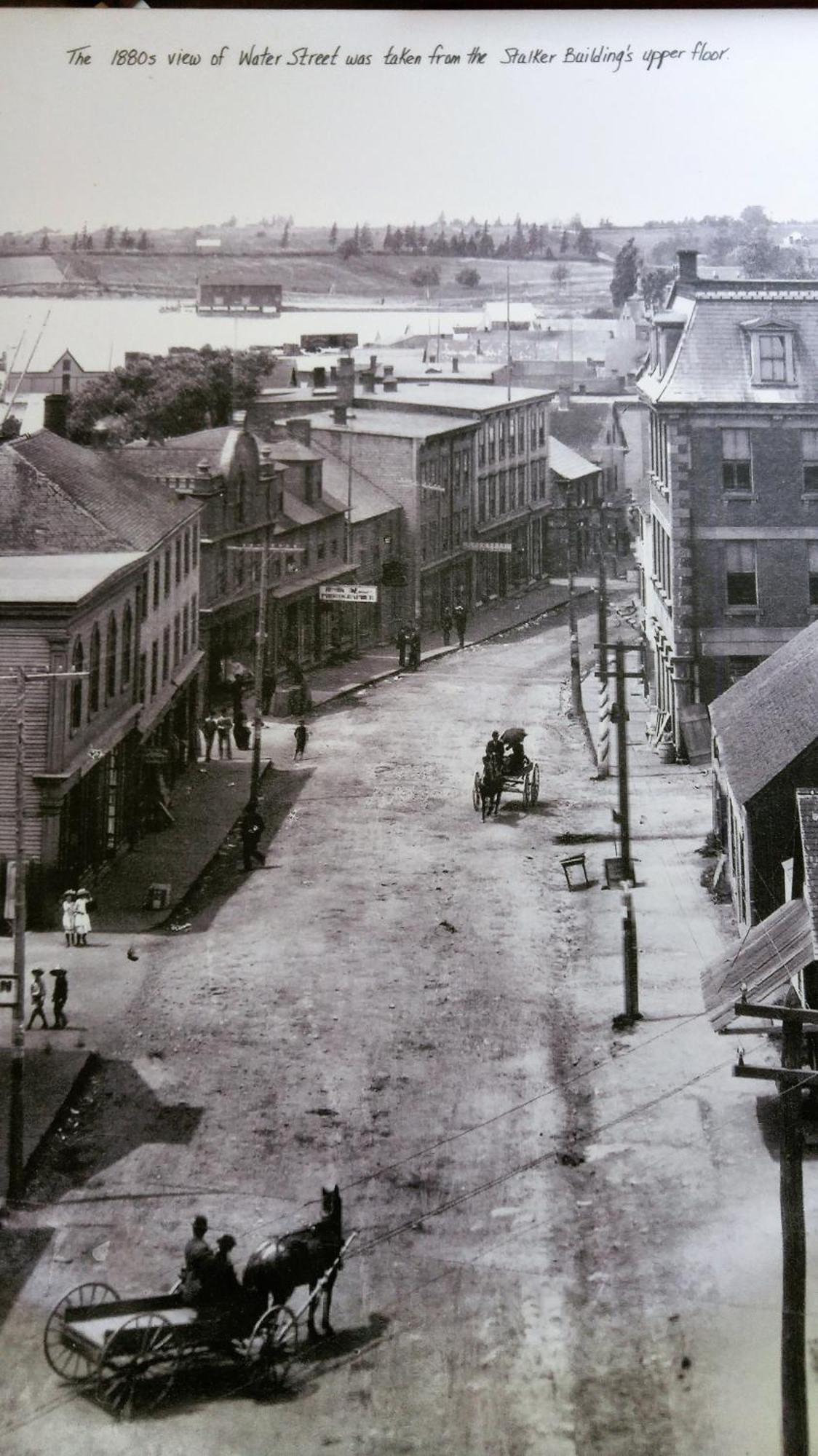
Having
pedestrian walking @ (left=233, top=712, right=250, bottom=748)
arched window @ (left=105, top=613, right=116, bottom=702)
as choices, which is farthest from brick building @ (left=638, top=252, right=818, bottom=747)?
arched window @ (left=105, top=613, right=116, bottom=702)

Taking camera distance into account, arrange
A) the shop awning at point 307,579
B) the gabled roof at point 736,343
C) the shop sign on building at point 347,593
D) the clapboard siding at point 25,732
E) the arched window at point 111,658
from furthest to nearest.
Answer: the shop sign on building at point 347,593 → the shop awning at point 307,579 → the gabled roof at point 736,343 → the arched window at point 111,658 → the clapboard siding at point 25,732

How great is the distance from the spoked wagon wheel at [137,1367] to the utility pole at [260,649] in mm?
3694

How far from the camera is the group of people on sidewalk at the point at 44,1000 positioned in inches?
362

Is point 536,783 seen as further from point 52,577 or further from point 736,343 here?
point 52,577

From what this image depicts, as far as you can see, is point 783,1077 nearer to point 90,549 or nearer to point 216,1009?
point 216,1009

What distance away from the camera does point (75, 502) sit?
32.7 feet

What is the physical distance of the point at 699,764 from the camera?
10.6m

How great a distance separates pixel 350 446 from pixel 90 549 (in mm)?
2289

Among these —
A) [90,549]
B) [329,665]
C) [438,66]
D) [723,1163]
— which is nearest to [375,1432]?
[723,1163]

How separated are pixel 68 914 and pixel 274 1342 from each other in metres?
3.11

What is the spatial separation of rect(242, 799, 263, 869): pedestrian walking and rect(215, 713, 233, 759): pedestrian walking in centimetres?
47

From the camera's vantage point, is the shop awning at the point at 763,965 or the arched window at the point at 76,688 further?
the arched window at the point at 76,688

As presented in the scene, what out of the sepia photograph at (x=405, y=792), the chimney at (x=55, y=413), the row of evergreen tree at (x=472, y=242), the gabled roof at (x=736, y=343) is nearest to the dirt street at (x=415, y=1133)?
the sepia photograph at (x=405, y=792)

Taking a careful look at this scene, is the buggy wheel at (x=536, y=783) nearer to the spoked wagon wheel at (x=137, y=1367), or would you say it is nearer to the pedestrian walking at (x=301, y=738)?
the pedestrian walking at (x=301, y=738)
